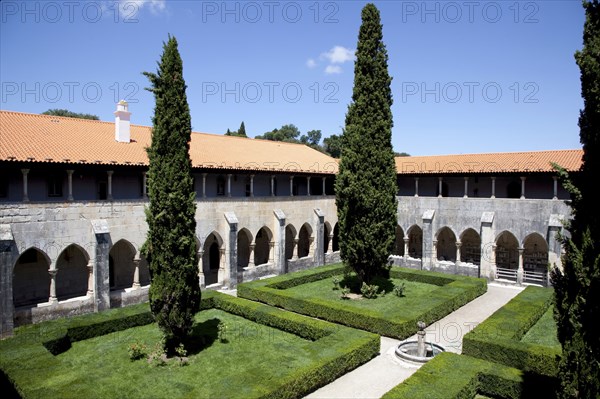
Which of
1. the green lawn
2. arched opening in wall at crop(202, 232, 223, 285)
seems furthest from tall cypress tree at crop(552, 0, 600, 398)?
arched opening in wall at crop(202, 232, 223, 285)

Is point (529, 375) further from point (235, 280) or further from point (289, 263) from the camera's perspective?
point (289, 263)

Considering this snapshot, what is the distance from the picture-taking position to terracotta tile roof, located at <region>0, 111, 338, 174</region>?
17938 millimetres

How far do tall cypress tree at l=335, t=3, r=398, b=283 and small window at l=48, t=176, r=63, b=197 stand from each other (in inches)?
524

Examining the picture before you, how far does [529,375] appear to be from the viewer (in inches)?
468

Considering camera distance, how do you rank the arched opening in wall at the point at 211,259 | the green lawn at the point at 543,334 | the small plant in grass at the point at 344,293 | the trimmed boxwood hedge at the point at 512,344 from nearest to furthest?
1. the trimmed boxwood hedge at the point at 512,344
2. the green lawn at the point at 543,334
3. the small plant in grass at the point at 344,293
4. the arched opening in wall at the point at 211,259

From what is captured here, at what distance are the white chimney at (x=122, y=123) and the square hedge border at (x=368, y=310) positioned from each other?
10541mm

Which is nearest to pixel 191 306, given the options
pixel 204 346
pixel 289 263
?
pixel 204 346

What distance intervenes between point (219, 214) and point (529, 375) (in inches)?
681

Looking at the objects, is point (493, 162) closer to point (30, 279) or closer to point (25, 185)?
point (25, 185)

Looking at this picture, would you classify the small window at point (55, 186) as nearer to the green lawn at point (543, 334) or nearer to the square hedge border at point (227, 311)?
the square hedge border at point (227, 311)

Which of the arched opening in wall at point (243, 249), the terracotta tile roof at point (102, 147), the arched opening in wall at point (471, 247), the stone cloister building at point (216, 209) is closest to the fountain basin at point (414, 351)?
the stone cloister building at point (216, 209)

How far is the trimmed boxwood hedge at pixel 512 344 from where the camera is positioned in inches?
502

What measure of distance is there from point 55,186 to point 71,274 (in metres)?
5.57

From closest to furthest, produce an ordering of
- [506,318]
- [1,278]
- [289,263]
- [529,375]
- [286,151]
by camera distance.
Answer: [529,375], [1,278], [506,318], [289,263], [286,151]
